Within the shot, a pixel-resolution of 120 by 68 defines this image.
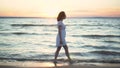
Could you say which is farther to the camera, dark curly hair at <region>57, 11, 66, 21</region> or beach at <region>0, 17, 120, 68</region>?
beach at <region>0, 17, 120, 68</region>

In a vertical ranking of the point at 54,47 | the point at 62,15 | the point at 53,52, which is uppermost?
the point at 62,15

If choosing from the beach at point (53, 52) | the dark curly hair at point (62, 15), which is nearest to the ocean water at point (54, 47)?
the beach at point (53, 52)

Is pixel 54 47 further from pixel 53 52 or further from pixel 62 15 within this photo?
pixel 62 15

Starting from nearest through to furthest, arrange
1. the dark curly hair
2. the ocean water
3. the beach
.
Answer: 1. the dark curly hair
2. the beach
3. the ocean water

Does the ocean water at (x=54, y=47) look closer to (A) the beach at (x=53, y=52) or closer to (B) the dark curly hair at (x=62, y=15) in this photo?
(A) the beach at (x=53, y=52)

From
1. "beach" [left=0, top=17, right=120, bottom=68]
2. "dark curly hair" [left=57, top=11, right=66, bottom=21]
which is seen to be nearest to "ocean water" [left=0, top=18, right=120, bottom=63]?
"beach" [left=0, top=17, right=120, bottom=68]

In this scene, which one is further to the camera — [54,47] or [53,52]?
[54,47]

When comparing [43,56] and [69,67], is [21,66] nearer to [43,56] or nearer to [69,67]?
[69,67]

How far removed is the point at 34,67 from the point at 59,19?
175 centimetres

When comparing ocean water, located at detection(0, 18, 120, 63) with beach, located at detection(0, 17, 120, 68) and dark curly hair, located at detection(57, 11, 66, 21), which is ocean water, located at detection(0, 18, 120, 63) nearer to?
beach, located at detection(0, 17, 120, 68)

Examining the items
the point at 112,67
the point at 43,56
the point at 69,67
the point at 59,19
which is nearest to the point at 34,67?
the point at 69,67

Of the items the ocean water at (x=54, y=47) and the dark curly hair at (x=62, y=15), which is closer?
the dark curly hair at (x=62, y=15)

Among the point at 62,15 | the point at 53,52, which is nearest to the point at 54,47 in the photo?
the point at 53,52

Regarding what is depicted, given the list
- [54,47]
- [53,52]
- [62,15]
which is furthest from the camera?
[54,47]
